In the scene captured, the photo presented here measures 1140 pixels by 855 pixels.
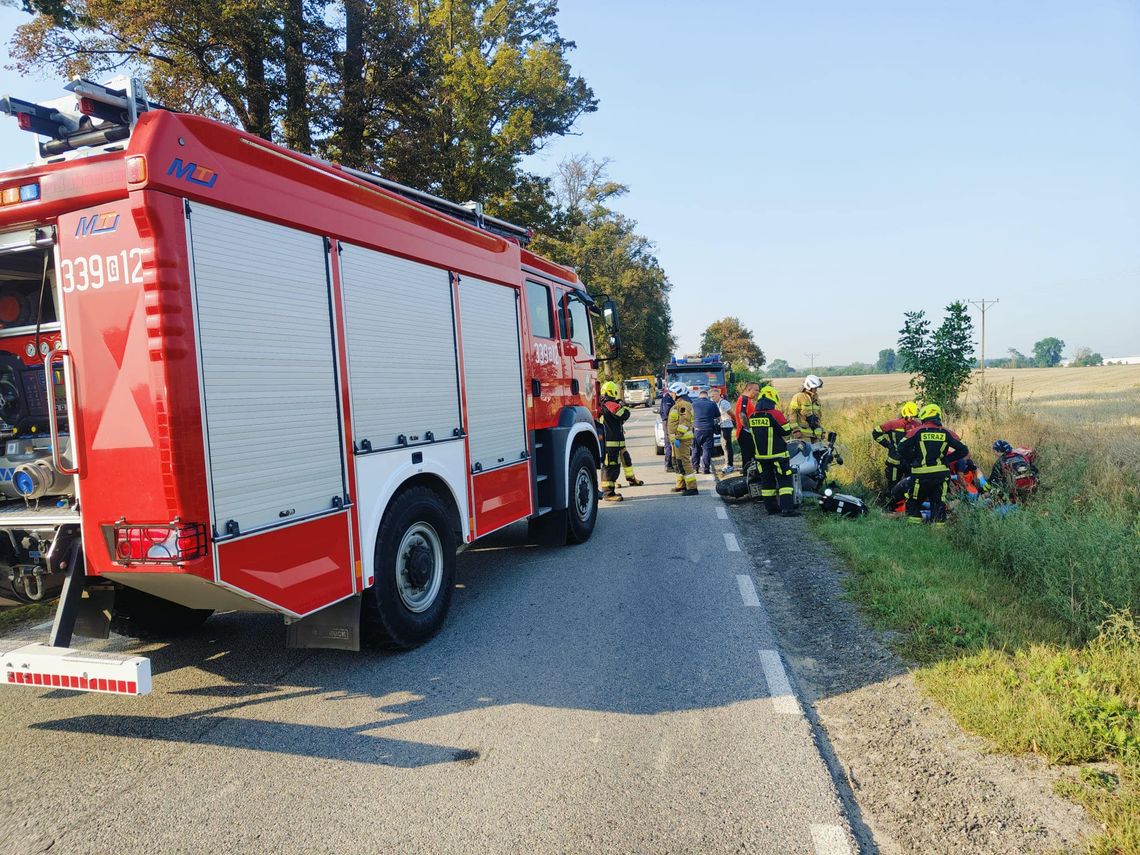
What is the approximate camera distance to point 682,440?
12.2 meters

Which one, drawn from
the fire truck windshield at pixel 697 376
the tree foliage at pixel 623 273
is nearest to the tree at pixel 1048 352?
the tree foliage at pixel 623 273

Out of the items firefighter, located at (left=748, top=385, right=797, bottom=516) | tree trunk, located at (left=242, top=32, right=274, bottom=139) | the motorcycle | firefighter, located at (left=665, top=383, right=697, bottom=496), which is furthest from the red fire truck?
tree trunk, located at (left=242, top=32, right=274, bottom=139)

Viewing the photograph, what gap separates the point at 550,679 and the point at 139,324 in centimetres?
295

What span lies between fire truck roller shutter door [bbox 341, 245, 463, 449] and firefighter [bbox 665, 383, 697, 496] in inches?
262

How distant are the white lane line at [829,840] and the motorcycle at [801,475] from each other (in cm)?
737

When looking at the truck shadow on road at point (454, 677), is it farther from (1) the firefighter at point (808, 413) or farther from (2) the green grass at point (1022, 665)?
(1) the firefighter at point (808, 413)

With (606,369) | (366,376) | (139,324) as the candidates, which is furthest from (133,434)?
(606,369)

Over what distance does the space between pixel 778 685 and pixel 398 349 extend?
3.18m

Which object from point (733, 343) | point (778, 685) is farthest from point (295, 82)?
point (733, 343)

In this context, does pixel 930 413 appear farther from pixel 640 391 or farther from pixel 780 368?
pixel 780 368

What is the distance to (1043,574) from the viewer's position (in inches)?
232

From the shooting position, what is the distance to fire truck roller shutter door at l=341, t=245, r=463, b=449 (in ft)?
15.5

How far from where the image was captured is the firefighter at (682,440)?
39.8 feet

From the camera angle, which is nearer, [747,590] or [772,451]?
[747,590]
